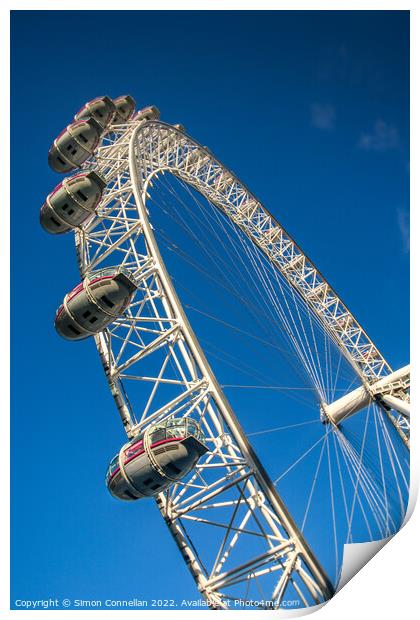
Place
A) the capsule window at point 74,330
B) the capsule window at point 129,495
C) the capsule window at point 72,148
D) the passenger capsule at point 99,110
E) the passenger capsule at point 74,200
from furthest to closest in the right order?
the passenger capsule at point 99,110
the capsule window at point 72,148
the passenger capsule at point 74,200
the capsule window at point 74,330
the capsule window at point 129,495

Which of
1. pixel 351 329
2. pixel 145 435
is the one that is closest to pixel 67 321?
pixel 145 435

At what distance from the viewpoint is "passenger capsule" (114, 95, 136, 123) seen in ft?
67.5

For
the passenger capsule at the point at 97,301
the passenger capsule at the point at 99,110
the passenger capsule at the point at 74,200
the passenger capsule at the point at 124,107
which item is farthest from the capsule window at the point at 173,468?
the passenger capsule at the point at 124,107

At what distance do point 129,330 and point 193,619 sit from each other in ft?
19.8

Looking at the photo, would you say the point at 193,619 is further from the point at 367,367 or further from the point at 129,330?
the point at 367,367

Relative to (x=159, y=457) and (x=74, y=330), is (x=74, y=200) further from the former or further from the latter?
(x=159, y=457)

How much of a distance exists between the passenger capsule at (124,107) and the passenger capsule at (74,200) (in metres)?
6.85

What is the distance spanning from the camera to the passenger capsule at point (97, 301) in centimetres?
1198

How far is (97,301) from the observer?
1199 centimetres

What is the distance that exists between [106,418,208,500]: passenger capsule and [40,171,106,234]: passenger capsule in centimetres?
643

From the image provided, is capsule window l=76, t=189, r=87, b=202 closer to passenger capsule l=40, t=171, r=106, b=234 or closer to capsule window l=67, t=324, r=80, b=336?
passenger capsule l=40, t=171, r=106, b=234

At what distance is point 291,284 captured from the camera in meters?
25.5

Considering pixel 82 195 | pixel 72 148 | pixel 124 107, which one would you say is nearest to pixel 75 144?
pixel 72 148

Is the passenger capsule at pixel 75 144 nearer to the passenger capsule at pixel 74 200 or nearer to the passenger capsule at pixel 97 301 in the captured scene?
the passenger capsule at pixel 74 200
